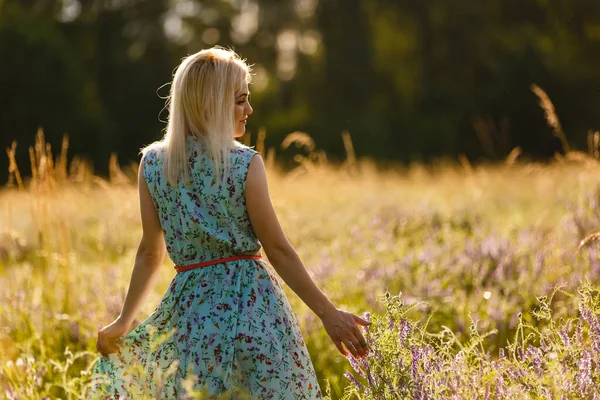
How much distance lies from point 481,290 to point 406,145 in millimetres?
19999

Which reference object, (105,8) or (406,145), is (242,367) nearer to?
(406,145)

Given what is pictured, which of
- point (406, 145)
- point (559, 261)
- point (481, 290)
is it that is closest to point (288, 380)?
point (481, 290)

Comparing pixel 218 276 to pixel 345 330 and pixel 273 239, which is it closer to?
pixel 273 239

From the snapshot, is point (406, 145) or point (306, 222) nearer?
point (306, 222)

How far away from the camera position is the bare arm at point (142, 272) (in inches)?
111

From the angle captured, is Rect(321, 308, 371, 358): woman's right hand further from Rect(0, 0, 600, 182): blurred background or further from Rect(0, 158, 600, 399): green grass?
Rect(0, 0, 600, 182): blurred background

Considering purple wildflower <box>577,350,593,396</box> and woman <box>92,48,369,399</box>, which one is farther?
woman <box>92,48,369,399</box>

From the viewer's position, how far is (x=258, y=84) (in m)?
35.3

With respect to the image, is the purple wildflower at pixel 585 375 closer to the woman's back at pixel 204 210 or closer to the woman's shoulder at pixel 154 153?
the woman's back at pixel 204 210

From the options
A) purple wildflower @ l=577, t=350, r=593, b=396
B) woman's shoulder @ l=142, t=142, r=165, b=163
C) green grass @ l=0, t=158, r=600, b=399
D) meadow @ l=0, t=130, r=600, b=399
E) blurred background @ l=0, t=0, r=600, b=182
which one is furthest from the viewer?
blurred background @ l=0, t=0, r=600, b=182

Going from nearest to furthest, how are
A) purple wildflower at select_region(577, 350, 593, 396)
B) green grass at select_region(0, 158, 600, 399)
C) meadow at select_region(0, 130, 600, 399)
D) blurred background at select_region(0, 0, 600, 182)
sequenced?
purple wildflower at select_region(577, 350, 593, 396) < meadow at select_region(0, 130, 600, 399) < green grass at select_region(0, 158, 600, 399) < blurred background at select_region(0, 0, 600, 182)

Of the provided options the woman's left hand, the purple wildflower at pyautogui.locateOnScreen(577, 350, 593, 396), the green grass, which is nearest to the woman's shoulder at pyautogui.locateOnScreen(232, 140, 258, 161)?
the woman's left hand

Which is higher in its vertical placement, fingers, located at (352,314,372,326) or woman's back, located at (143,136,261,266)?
woman's back, located at (143,136,261,266)

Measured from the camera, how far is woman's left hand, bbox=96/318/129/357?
9.24 feet
